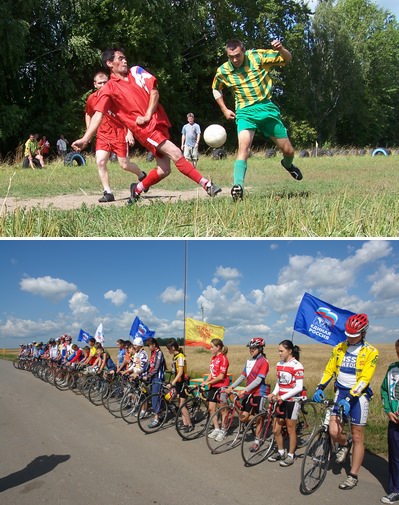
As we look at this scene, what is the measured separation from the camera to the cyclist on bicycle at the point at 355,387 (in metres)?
5.73

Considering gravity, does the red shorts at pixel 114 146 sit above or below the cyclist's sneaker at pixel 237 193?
above

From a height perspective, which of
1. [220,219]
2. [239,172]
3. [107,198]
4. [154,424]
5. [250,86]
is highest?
[250,86]

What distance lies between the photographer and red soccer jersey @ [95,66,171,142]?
7.96 metres

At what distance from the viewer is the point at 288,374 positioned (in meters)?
6.87

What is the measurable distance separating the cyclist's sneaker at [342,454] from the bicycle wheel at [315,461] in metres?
0.10

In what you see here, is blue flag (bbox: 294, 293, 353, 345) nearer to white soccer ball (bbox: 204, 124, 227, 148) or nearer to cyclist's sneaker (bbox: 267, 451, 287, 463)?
cyclist's sneaker (bbox: 267, 451, 287, 463)

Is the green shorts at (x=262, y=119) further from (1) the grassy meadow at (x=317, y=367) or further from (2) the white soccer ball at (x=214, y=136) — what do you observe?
(1) the grassy meadow at (x=317, y=367)

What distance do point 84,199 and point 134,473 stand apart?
4286mm

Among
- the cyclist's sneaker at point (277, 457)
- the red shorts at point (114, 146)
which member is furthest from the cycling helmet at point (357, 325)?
the red shorts at point (114, 146)

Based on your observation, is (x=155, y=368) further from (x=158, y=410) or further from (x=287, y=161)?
(x=287, y=161)

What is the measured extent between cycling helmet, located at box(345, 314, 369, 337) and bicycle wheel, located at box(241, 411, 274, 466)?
192 cm

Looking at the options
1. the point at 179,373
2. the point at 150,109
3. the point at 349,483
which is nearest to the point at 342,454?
the point at 349,483

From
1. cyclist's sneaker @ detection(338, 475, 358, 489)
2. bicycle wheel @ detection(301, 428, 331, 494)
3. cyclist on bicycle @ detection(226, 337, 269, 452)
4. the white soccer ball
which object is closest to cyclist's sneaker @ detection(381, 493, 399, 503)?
cyclist's sneaker @ detection(338, 475, 358, 489)

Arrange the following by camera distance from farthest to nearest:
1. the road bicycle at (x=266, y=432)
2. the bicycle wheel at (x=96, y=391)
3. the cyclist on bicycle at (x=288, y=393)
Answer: the bicycle wheel at (x=96, y=391) < the road bicycle at (x=266, y=432) < the cyclist on bicycle at (x=288, y=393)
